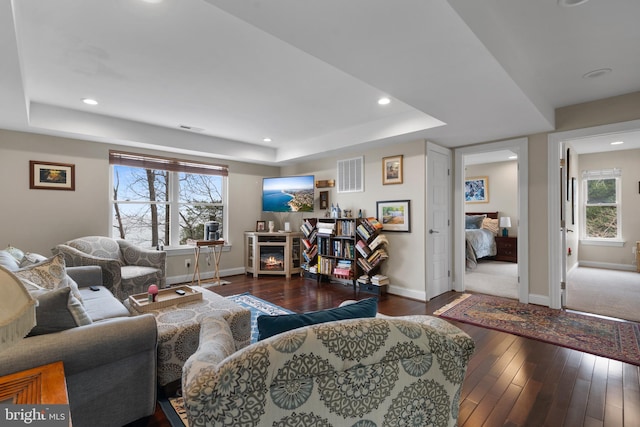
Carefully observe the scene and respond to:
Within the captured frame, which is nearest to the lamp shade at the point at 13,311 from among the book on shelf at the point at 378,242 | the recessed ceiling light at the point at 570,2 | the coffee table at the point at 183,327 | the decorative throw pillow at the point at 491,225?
the coffee table at the point at 183,327

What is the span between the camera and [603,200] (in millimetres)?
6145

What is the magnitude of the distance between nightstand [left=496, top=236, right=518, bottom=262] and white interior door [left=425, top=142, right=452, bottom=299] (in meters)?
3.42

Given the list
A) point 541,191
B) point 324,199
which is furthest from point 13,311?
point 324,199

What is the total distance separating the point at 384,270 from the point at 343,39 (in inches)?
134

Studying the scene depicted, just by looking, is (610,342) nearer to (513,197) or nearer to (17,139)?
(513,197)

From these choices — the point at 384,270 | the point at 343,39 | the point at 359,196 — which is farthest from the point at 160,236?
the point at 343,39

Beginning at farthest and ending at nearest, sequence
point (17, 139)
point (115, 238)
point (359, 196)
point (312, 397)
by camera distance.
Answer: point (359, 196) → point (115, 238) → point (17, 139) → point (312, 397)

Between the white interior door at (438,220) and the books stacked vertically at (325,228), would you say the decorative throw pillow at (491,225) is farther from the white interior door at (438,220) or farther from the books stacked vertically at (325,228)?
the books stacked vertically at (325,228)

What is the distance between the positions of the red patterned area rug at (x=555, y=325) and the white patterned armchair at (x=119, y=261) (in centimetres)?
350


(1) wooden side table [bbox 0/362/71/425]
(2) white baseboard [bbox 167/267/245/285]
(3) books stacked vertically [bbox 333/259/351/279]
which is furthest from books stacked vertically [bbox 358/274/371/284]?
(1) wooden side table [bbox 0/362/71/425]

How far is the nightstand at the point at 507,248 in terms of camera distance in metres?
6.80

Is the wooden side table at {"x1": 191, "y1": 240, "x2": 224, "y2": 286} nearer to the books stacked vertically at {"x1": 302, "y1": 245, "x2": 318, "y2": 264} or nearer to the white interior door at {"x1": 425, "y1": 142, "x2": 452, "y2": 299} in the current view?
the books stacked vertically at {"x1": 302, "y1": 245, "x2": 318, "y2": 264}

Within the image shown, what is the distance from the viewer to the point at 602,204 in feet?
20.1

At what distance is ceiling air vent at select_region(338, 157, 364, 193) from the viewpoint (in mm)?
4719
